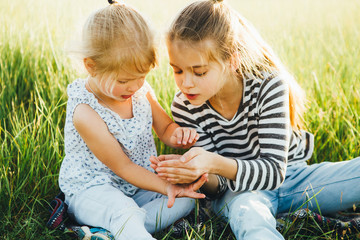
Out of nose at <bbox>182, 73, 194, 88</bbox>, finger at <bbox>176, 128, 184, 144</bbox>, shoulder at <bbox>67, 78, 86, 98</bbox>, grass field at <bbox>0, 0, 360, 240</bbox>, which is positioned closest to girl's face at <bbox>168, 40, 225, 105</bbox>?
nose at <bbox>182, 73, 194, 88</bbox>

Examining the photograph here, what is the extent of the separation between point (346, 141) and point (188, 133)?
107 cm

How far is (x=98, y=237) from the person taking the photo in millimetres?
1663

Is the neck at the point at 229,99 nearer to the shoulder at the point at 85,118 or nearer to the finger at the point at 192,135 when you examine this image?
the finger at the point at 192,135

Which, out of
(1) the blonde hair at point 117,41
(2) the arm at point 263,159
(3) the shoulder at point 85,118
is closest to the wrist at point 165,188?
(2) the arm at point 263,159

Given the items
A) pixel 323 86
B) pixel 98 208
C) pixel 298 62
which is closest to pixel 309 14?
pixel 298 62

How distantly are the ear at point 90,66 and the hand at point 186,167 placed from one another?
0.51 m

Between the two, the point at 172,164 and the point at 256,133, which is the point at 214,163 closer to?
the point at 172,164

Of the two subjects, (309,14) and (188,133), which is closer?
(188,133)

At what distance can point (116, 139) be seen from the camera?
1880 millimetres

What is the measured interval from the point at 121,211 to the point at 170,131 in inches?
21.7

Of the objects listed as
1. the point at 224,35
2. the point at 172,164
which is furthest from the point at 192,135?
the point at 224,35

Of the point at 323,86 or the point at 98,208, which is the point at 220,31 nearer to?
the point at 98,208

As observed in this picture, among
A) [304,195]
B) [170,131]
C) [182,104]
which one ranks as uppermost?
[182,104]

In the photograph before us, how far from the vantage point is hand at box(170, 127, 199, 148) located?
6.35 ft
